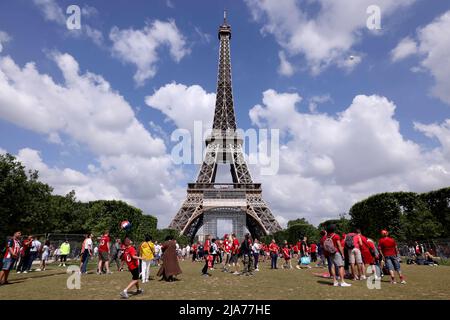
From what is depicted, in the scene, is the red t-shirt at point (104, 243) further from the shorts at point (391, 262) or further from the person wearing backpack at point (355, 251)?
the shorts at point (391, 262)

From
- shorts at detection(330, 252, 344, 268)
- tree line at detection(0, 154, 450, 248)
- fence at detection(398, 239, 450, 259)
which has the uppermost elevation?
tree line at detection(0, 154, 450, 248)

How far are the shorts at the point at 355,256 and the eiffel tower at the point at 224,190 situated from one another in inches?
1861

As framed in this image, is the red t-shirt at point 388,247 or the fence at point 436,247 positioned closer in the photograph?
the red t-shirt at point 388,247

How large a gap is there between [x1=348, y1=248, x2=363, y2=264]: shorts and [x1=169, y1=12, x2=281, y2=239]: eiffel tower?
47263 millimetres

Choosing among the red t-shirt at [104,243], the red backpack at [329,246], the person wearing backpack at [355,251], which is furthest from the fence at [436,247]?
the red t-shirt at [104,243]

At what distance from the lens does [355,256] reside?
12.9 metres

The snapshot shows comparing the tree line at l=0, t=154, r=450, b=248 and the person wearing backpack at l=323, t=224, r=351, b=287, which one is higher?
the tree line at l=0, t=154, r=450, b=248

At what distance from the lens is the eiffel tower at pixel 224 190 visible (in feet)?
206

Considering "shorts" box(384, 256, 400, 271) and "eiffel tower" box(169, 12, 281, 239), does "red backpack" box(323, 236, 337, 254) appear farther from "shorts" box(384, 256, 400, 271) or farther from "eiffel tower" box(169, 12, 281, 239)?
"eiffel tower" box(169, 12, 281, 239)

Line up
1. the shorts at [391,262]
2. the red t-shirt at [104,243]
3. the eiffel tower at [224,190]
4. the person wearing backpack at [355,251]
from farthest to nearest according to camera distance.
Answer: the eiffel tower at [224,190] → the red t-shirt at [104,243] → the person wearing backpack at [355,251] → the shorts at [391,262]

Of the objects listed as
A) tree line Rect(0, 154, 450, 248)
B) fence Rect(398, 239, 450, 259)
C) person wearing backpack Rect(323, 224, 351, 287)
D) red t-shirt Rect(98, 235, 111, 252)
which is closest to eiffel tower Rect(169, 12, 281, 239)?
tree line Rect(0, 154, 450, 248)

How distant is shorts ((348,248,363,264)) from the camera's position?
41.7 feet
